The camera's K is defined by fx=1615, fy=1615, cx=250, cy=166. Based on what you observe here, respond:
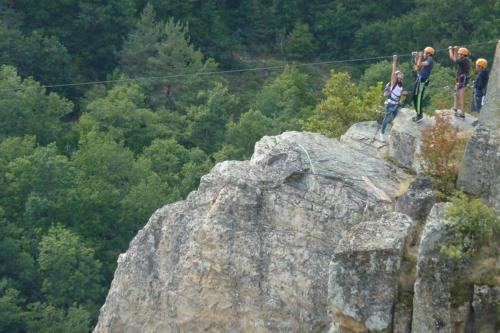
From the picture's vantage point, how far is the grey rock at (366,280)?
2911 cm

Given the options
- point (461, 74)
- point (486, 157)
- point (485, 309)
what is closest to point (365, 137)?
point (461, 74)

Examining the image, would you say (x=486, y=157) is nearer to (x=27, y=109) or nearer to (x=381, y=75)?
(x=27, y=109)

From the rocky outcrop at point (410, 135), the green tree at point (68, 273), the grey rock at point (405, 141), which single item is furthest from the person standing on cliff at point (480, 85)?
the green tree at point (68, 273)

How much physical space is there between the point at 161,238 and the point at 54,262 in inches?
1437

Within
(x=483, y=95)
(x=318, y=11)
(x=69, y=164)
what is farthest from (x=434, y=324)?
(x=318, y=11)

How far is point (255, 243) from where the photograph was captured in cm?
3372

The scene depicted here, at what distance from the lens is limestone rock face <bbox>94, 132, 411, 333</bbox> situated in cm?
3328

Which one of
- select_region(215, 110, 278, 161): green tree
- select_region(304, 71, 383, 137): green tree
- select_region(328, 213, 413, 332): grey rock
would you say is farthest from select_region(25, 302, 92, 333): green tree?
select_region(328, 213, 413, 332): grey rock

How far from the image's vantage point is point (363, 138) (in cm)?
3716

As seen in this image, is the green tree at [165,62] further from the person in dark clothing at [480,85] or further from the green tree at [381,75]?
the person in dark clothing at [480,85]

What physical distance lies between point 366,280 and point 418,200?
2.88m

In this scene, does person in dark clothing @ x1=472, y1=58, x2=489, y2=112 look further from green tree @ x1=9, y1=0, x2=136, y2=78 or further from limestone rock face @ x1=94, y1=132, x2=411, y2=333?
green tree @ x1=9, y1=0, x2=136, y2=78

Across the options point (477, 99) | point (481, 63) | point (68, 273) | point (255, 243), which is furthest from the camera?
point (68, 273)

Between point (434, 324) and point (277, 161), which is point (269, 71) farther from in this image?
point (434, 324)
